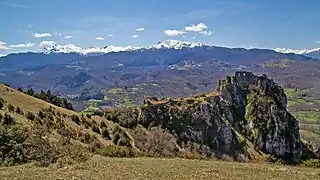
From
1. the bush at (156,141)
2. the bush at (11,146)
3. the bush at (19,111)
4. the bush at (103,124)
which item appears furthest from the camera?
the bush at (103,124)

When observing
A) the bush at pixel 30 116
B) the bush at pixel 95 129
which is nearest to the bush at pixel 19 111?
the bush at pixel 30 116

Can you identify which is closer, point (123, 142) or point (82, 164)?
point (82, 164)

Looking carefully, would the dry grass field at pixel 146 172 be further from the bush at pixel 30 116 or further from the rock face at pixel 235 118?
the rock face at pixel 235 118

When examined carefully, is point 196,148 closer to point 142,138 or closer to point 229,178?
point 142,138

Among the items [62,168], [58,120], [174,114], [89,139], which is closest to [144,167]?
[62,168]

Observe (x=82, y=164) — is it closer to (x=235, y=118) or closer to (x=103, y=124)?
(x=103, y=124)

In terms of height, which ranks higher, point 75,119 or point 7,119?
point 7,119

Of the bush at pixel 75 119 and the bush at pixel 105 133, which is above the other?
the bush at pixel 75 119

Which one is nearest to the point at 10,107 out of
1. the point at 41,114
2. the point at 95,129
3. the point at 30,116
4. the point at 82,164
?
the point at 30,116

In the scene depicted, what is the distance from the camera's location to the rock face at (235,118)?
105m

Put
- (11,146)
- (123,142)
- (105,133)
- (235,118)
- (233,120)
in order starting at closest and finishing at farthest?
(11,146)
(123,142)
(105,133)
(233,120)
(235,118)

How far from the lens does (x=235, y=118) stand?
13088cm

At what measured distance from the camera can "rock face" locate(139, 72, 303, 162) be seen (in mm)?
105062

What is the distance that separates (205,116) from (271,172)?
255ft
